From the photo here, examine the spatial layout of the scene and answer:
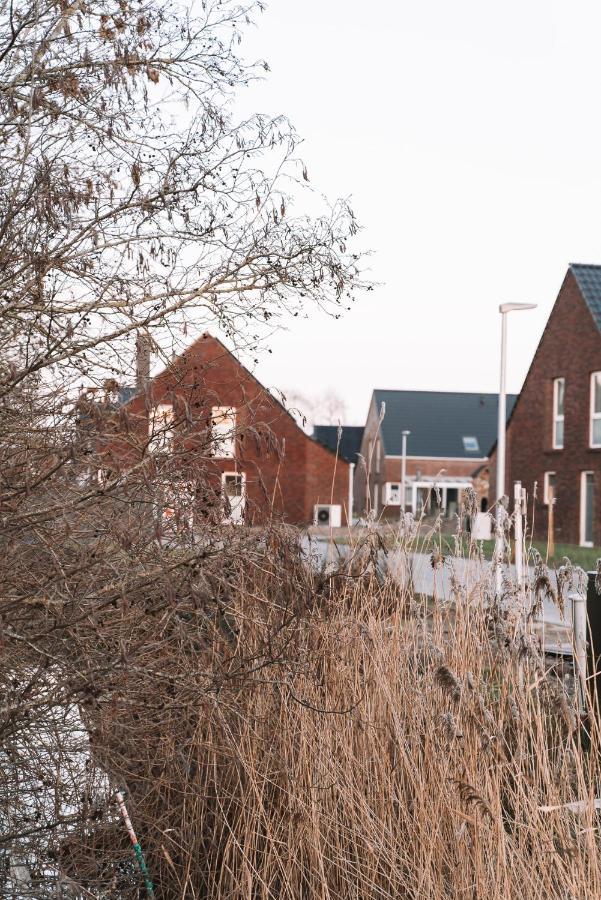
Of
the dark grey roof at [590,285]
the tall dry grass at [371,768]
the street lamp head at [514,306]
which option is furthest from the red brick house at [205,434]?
the dark grey roof at [590,285]

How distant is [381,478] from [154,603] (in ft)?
167

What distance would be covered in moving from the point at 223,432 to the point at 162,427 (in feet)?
0.80

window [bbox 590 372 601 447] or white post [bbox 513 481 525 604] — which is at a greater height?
window [bbox 590 372 601 447]

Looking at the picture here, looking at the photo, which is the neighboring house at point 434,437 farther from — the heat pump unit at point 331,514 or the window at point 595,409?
the window at point 595,409

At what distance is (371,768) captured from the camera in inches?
156

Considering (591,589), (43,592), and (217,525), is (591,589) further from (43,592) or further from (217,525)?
(43,592)

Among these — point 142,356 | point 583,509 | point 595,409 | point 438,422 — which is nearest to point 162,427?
point 142,356

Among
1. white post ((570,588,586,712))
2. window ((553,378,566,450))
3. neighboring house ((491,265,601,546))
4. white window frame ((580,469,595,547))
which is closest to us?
white post ((570,588,586,712))

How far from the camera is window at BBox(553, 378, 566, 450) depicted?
28438mm

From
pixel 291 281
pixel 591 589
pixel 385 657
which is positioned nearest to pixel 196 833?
pixel 385 657

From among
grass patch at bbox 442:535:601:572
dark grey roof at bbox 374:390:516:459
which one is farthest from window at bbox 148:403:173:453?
dark grey roof at bbox 374:390:516:459

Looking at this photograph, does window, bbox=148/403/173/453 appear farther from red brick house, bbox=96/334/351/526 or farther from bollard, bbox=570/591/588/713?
bollard, bbox=570/591/588/713

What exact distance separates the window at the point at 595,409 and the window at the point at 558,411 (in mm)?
1799

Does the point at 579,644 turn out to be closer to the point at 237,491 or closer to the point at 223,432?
the point at 237,491
